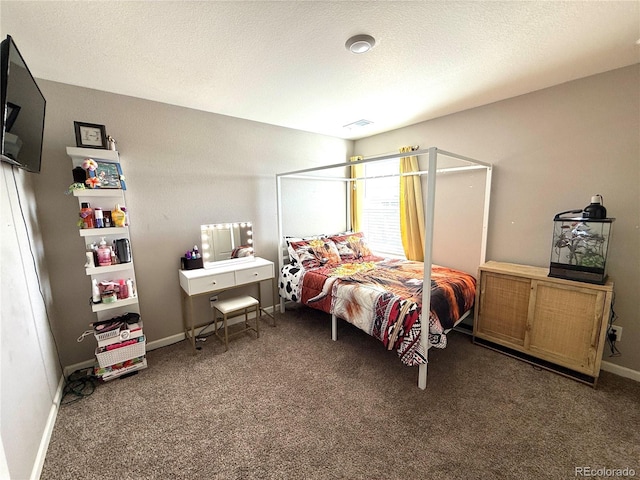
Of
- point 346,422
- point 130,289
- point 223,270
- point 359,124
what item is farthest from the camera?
point 359,124

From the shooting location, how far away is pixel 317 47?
1718 mm

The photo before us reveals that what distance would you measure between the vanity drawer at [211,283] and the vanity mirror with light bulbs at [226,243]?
0.28m

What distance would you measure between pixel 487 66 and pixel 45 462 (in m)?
3.84

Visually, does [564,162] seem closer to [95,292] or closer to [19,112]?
[19,112]

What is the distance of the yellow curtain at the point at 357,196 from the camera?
160 inches

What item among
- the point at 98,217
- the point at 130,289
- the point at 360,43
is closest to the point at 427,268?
the point at 360,43

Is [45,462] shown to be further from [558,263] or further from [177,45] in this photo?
[558,263]

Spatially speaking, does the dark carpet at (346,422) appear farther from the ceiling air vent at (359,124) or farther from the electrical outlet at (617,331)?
the ceiling air vent at (359,124)

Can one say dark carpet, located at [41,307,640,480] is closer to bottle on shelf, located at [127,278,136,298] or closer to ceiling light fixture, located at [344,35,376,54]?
bottle on shelf, located at [127,278,136,298]

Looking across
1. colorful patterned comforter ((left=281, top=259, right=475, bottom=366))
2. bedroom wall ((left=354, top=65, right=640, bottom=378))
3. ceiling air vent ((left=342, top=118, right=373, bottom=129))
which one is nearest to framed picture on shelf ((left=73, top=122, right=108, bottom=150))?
colorful patterned comforter ((left=281, top=259, right=475, bottom=366))

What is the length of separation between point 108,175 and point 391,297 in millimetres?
2544

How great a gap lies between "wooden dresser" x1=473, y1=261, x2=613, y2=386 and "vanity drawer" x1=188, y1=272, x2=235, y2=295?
8.22ft

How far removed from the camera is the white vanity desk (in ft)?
8.32

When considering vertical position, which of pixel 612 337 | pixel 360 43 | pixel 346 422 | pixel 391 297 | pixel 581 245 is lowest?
pixel 346 422
